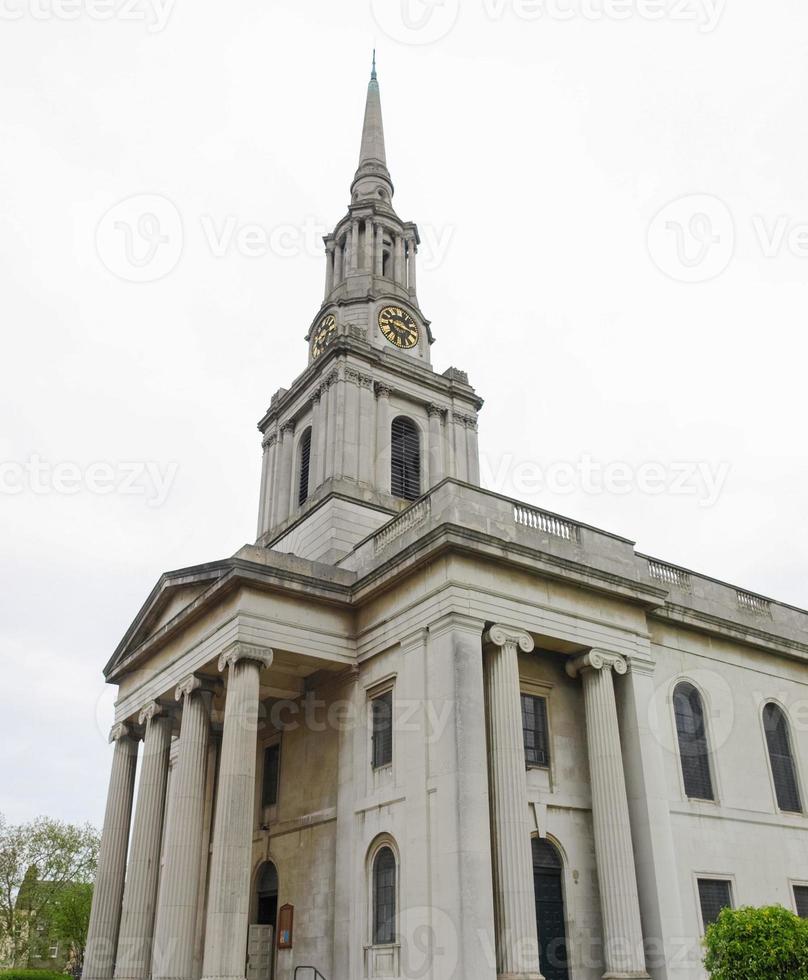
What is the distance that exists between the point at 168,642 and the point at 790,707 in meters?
18.7

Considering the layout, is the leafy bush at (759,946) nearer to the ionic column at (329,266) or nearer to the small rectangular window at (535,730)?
the small rectangular window at (535,730)

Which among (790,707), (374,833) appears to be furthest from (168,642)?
(790,707)

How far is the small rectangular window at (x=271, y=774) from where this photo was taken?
83.1 ft

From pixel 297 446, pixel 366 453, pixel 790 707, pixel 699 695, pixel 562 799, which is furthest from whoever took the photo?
pixel 297 446

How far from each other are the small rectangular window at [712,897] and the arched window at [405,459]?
15.2 m

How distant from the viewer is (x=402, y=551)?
2130 cm

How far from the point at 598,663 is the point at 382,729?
5.49m

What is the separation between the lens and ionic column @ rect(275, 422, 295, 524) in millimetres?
33562

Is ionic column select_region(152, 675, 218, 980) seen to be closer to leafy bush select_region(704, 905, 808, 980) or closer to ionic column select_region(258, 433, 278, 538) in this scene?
leafy bush select_region(704, 905, 808, 980)

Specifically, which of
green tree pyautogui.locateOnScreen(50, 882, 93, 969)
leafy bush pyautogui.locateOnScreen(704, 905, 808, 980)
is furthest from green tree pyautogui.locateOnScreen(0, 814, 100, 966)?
leafy bush pyautogui.locateOnScreen(704, 905, 808, 980)

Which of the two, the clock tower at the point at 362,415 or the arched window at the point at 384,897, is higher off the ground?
the clock tower at the point at 362,415

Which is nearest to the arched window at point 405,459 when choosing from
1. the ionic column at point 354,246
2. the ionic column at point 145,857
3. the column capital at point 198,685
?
the ionic column at point 354,246

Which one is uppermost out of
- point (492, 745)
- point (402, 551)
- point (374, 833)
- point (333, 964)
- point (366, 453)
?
point (366, 453)

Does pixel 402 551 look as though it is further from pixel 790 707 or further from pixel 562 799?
pixel 790 707
